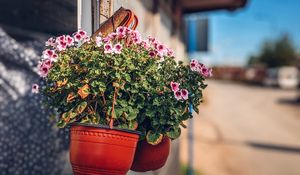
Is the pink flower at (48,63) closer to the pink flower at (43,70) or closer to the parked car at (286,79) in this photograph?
the pink flower at (43,70)

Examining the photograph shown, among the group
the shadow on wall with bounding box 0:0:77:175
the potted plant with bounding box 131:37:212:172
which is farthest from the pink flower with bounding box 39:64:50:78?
the shadow on wall with bounding box 0:0:77:175

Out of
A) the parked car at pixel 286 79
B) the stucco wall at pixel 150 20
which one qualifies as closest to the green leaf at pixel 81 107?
the stucco wall at pixel 150 20

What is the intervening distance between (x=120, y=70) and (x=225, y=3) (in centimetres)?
661

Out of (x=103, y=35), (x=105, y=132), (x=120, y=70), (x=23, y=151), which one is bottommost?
(x=23, y=151)

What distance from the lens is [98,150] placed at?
249 centimetres

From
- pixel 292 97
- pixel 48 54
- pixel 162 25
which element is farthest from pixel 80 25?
pixel 292 97

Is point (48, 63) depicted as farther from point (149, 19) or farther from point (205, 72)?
point (149, 19)

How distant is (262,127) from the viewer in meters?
19.6

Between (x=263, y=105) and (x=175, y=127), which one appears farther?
(x=263, y=105)

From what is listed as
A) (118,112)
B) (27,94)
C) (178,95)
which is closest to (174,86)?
(178,95)

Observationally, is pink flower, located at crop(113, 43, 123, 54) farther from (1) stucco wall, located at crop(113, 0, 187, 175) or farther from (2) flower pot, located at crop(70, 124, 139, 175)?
(1) stucco wall, located at crop(113, 0, 187, 175)

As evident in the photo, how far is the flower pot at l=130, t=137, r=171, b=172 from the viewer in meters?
2.97

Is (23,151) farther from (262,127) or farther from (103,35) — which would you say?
(262,127)

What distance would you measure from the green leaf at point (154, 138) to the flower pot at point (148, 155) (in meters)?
0.13
